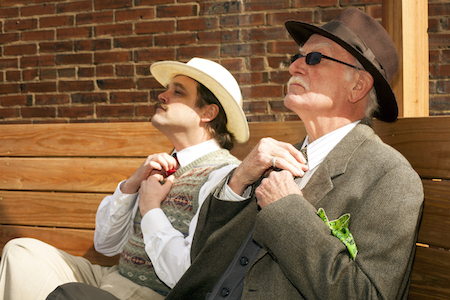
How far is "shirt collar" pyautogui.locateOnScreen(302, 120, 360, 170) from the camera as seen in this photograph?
1.68 m

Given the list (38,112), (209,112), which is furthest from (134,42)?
(209,112)

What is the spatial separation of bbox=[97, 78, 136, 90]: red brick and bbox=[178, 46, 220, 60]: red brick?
19.9 inches

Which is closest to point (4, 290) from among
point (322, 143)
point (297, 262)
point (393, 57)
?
point (297, 262)

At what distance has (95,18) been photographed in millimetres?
3645

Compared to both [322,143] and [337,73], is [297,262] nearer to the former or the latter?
[322,143]

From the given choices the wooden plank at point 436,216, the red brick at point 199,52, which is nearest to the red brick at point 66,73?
the red brick at point 199,52

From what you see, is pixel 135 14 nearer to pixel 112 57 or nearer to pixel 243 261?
pixel 112 57

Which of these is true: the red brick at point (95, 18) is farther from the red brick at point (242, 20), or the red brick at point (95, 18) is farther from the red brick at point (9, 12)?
the red brick at point (242, 20)

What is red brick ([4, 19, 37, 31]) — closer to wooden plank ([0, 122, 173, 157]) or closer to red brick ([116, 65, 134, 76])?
red brick ([116, 65, 134, 76])

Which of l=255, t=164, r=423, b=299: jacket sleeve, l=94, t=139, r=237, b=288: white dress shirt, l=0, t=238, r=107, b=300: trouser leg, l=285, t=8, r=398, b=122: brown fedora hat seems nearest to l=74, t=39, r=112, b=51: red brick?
l=94, t=139, r=237, b=288: white dress shirt

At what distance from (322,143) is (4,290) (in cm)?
162

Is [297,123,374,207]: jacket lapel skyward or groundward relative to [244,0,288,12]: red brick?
groundward

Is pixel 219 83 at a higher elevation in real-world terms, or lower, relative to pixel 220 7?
lower

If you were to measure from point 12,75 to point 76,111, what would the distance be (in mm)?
772
